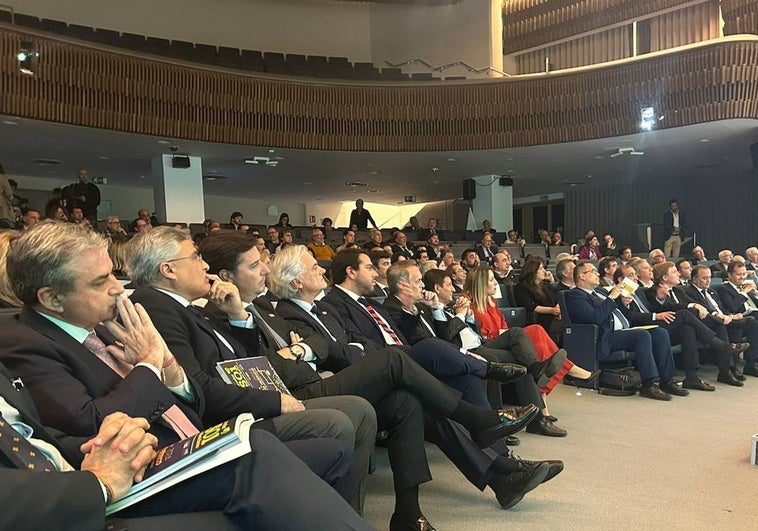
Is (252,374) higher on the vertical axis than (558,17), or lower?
lower

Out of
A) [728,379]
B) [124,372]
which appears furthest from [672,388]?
[124,372]

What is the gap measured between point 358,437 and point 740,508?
1.53 meters

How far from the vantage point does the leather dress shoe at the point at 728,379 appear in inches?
176

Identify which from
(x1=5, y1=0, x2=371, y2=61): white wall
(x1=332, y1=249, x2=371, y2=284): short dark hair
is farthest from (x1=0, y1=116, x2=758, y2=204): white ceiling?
(x1=332, y1=249, x2=371, y2=284): short dark hair

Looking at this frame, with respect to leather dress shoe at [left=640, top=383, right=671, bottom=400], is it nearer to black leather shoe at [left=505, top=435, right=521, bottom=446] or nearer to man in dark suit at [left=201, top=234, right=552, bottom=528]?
black leather shoe at [left=505, top=435, right=521, bottom=446]

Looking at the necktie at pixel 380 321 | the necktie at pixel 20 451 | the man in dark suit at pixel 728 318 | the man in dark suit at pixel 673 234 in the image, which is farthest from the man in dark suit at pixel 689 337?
the man in dark suit at pixel 673 234

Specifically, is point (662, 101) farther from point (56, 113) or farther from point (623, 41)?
point (56, 113)

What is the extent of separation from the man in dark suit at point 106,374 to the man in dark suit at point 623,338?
3.06 m

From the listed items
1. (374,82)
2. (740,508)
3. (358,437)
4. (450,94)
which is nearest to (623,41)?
(450,94)

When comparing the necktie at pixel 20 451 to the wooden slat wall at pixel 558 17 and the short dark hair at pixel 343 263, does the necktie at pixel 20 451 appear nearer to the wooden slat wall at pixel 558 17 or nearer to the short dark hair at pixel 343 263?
the short dark hair at pixel 343 263

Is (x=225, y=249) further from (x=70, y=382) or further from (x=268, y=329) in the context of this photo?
(x=70, y=382)

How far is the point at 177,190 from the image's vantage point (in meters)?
9.67

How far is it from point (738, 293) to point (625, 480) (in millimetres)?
3499

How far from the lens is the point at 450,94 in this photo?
30.3ft
